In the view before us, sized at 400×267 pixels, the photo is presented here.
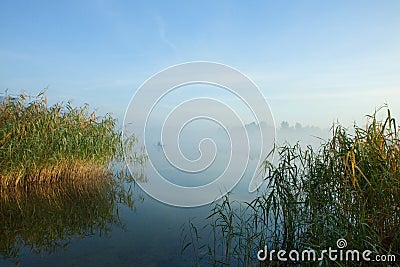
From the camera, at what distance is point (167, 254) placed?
129 inches

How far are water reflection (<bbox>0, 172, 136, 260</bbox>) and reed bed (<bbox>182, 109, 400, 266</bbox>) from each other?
1627 millimetres

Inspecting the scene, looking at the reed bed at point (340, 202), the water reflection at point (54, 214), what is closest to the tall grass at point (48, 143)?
the water reflection at point (54, 214)

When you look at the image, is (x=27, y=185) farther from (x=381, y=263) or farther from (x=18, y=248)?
(x=381, y=263)

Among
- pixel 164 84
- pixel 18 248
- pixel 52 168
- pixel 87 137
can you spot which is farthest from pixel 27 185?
pixel 164 84

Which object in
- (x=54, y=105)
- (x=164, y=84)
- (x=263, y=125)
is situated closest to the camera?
(x=263, y=125)

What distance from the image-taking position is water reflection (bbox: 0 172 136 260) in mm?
3527

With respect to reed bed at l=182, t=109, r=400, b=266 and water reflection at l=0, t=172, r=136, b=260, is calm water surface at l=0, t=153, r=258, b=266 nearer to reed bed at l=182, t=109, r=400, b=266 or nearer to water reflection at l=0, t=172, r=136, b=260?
water reflection at l=0, t=172, r=136, b=260

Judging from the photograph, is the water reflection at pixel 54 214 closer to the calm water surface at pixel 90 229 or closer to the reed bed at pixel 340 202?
the calm water surface at pixel 90 229

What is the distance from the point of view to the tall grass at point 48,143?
5.28 metres

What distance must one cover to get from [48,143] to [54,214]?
1966mm

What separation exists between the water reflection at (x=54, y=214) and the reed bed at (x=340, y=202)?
1627 millimetres

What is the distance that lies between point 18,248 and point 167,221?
204 cm

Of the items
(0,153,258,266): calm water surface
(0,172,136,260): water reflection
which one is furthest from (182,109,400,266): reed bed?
(0,172,136,260): water reflection

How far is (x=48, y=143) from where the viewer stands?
5.84 metres
